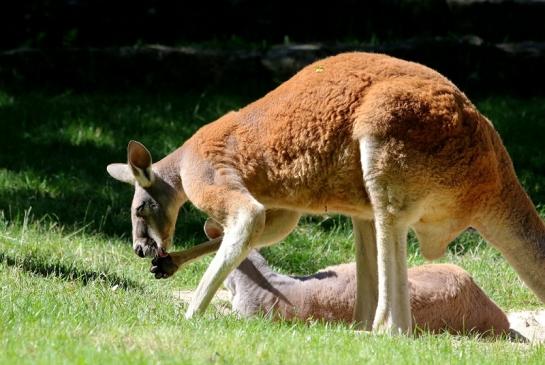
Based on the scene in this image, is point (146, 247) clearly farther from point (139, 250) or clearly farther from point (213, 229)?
point (213, 229)

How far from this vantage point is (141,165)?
27.1ft

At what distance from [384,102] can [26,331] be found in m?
2.56

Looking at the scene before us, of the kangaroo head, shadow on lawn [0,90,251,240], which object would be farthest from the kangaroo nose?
shadow on lawn [0,90,251,240]

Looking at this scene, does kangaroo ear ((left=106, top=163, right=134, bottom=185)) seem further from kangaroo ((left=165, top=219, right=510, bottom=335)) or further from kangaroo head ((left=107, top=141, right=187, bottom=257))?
kangaroo ((left=165, top=219, right=510, bottom=335))

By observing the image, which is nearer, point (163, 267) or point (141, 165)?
point (163, 267)

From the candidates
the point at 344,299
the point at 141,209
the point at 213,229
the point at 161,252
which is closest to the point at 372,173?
the point at 344,299

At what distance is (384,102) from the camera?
7402mm

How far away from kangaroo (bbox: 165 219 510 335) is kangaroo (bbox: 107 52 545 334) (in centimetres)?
34

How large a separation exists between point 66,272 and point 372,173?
94.7 inches

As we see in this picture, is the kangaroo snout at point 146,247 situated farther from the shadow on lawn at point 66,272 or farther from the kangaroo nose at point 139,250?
the shadow on lawn at point 66,272

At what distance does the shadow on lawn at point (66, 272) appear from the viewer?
8.40 m

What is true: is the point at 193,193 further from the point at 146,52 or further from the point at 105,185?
the point at 146,52

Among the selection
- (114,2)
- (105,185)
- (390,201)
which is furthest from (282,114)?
(114,2)

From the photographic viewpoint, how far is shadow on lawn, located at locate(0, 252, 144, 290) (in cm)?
840
